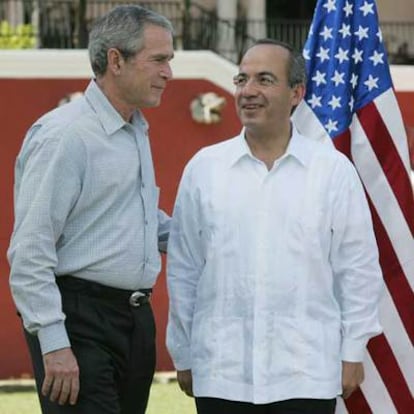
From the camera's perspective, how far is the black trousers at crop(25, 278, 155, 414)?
4484 millimetres

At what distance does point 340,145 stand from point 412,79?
5685 millimetres

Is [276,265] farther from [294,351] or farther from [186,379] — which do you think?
[186,379]

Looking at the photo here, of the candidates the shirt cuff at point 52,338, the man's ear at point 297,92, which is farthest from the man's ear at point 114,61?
the shirt cuff at point 52,338

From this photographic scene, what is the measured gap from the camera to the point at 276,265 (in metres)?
4.57

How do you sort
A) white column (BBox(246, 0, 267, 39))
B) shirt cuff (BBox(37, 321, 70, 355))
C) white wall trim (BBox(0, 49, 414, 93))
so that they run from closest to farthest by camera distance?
shirt cuff (BBox(37, 321, 70, 355)) → white wall trim (BBox(0, 49, 414, 93)) → white column (BBox(246, 0, 267, 39))

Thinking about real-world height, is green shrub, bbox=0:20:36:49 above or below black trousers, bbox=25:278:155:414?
above

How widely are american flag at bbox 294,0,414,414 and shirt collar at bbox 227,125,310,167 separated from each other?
70cm

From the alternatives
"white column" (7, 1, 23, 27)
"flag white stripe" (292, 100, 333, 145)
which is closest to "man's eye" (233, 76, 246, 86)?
"flag white stripe" (292, 100, 333, 145)

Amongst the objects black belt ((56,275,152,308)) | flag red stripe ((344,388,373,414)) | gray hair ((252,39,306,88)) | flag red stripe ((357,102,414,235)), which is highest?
gray hair ((252,39,306,88))

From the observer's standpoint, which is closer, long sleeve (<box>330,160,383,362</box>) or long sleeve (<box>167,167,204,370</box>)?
long sleeve (<box>330,160,383,362</box>)

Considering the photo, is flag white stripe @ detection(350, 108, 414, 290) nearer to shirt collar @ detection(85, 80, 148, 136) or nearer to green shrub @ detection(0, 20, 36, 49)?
shirt collar @ detection(85, 80, 148, 136)

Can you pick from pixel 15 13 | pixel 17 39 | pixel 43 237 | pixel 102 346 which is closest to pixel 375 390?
pixel 102 346

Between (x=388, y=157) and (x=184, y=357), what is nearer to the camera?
(x=184, y=357)

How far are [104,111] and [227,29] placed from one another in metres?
11.7
